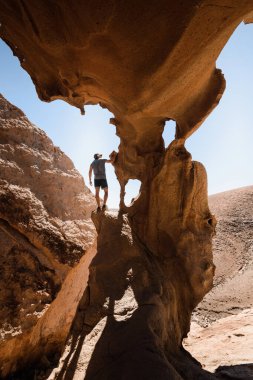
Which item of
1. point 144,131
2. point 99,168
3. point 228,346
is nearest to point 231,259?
point 228,346

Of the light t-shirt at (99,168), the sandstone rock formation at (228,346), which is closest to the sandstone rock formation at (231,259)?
the sandstone rock formation at (228,346)

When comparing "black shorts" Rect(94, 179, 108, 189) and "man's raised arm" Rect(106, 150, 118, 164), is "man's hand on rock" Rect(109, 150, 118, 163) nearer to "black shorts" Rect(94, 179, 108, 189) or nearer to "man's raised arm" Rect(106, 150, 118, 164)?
"man's raised arm" Rect(106, 150, 118, 164)

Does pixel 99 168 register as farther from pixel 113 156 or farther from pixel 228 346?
pixel 228 346

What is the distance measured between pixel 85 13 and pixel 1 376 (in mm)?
4216

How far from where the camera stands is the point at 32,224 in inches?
173

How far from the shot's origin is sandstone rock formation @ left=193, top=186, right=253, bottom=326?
10383 millimetres

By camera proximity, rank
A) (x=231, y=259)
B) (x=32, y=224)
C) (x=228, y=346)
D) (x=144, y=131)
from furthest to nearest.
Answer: (x=231, y=259), (x=228, y=346), (x=144, y=131), (x=32, y=224)

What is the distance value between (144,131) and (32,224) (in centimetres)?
228

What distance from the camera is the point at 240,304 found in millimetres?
10344

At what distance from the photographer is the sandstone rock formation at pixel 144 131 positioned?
269 centimetres

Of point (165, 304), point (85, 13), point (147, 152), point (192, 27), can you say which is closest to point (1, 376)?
point (165, 304)

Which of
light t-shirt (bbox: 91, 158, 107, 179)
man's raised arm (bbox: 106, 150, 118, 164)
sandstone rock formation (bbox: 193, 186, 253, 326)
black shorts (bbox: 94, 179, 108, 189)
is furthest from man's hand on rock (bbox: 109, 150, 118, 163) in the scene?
sandstone rock formation (bbox: 193, 186, 253, 326)

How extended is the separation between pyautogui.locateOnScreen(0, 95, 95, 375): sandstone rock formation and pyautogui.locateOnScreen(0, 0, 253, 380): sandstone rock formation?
23.9 inches

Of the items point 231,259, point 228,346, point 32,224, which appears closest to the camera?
point 32,224
